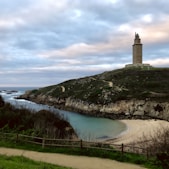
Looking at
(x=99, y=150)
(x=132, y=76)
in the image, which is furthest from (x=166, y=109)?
(x=99, y=150)

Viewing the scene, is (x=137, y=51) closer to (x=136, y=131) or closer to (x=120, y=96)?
(x=120, y=96)

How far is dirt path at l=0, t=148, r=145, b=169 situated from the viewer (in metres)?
16.9

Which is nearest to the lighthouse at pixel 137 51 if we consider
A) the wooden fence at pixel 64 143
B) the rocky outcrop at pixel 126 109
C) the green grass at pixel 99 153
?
the rocky outcrop at pixel 126 109

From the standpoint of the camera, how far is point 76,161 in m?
17.9

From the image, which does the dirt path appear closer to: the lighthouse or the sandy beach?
the sandy beach

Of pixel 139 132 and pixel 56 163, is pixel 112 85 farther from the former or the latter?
pixel 56 163

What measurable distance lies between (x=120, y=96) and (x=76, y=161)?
56.0m

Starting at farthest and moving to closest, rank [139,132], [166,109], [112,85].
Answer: [112,85] < [166,109] < [139,132]

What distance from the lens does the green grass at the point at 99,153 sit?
57.8ft

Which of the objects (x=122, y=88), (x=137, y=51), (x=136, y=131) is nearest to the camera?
(x=136, y=131)

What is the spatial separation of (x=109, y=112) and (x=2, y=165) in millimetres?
56207

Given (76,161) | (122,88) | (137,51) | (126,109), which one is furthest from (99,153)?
(137,51)

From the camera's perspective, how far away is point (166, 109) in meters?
60.4

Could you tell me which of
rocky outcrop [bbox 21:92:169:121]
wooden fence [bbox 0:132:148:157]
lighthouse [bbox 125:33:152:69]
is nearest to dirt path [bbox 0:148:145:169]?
wooden fence [bbox 0:132:148:157]
